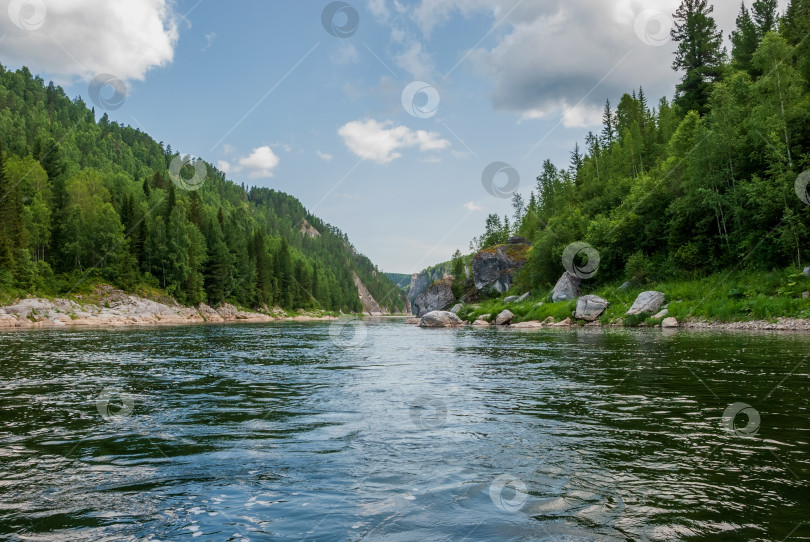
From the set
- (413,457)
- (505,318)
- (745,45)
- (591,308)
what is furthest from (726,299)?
(745,45)

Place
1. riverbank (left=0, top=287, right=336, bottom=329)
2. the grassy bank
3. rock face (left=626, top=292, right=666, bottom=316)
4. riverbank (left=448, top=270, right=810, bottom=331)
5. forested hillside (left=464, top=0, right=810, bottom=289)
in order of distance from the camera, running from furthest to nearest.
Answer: riverbank (left=0, top=287, right=336, bottom=329)
rock face (left=626, top=292, right=666, bottom=316)
forested hillside (left=464, top=0, right=810, bottom=289)
the grassy bank
riverbank (left=448, top=270, right=810, bottom=331)

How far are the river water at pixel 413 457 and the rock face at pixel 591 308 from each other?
31.1 m

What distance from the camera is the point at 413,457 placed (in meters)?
7.36

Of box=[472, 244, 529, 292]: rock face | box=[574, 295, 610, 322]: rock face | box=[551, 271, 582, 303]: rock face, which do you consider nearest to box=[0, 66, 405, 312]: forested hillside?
box=[472, 244, 529, 292]: rock face

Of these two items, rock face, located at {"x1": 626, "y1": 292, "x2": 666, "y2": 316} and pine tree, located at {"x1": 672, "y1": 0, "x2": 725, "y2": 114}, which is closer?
rock face, located at {"x1": 626, "y1": 292, "x2": 666, "y2": 316}

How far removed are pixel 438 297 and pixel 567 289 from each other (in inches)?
2414

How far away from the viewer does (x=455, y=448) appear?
7.82m

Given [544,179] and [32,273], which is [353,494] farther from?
[544,179]

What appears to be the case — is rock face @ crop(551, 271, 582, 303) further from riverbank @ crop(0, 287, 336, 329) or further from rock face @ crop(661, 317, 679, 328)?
riverbank @ crop(0, 287, 336, 329)

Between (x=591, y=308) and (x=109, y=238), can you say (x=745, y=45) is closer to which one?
(x=591, y=308)

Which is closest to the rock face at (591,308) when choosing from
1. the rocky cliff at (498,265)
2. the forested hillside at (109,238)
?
the rocky cliff at (498,265)

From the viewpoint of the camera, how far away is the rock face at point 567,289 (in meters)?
59.2

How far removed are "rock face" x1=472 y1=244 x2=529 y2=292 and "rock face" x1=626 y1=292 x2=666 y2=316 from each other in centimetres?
5376

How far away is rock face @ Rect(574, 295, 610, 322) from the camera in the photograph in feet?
153
